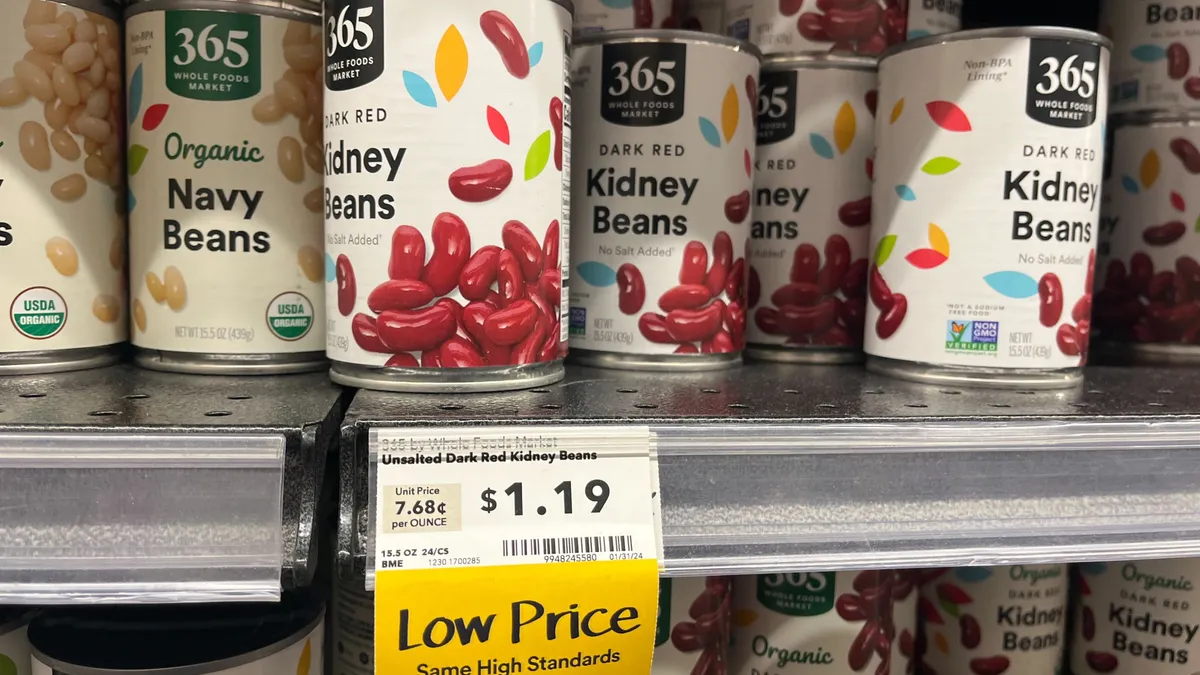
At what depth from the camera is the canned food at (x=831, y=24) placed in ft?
3.18

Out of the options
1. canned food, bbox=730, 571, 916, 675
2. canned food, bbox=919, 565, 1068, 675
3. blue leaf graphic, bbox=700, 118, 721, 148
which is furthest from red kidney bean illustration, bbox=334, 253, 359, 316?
canned food, bbox=919, 565, 1068, 675

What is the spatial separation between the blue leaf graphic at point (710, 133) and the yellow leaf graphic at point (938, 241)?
210 millimetres

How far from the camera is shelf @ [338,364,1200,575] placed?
588mm

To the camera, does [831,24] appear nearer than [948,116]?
No

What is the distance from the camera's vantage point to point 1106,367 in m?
0.98

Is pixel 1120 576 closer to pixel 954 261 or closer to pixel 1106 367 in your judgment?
pixel 1106 367

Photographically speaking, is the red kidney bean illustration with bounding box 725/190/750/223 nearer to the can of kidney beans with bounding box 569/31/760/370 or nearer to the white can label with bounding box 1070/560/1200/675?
the can of kidney beans with bounding box 569/31/760/370

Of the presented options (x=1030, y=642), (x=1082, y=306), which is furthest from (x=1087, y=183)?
(x=1030, y=642)

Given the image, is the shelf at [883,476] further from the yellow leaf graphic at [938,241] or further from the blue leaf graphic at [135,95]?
the blue leaf graphic at [135,95]

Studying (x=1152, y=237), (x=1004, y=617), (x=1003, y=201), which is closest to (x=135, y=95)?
(x=1003, y=201)

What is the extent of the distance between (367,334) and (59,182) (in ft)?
1.05

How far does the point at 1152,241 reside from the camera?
1.07 meters

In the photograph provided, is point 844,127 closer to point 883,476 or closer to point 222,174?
point 883,476

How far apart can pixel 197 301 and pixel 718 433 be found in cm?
48
